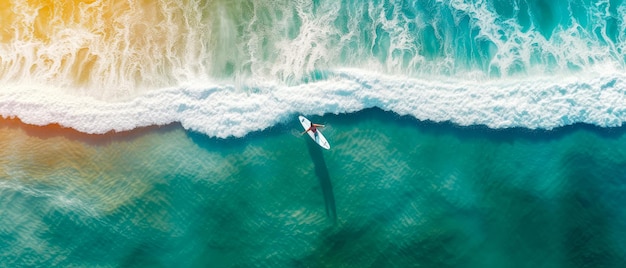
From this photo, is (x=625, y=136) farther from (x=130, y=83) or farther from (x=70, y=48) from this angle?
(x=70, y=48)

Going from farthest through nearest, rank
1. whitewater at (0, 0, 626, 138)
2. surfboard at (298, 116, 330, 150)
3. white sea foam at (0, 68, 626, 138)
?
whitewater at (0, 0, 626, 138)
white sea foam at (0, 68, 626, 138)
surfboard at (298, 116, 330, 150)

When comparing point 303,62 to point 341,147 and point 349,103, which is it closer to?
point 349,103

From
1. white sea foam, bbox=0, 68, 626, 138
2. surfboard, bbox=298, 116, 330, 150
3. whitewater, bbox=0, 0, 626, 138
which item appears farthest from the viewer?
whitewater, bbox=0, 0, 626, 138

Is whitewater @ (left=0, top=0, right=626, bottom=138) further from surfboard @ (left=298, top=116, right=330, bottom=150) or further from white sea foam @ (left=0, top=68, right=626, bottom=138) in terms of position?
surfboard @ (left=298, top=116, right=330, bottom=150)

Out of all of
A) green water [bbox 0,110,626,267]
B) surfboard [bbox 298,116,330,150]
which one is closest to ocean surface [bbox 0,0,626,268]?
green water [bbox 0,110,626,267]

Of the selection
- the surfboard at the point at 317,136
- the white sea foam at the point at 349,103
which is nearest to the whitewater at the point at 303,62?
the white sea foam at the point at 349,103

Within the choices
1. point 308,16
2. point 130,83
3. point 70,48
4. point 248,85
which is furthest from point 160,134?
point 308,16
